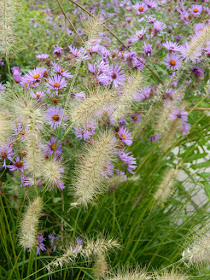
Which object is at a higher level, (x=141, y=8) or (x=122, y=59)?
(x=141, y=8)

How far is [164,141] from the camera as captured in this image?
1.38 m

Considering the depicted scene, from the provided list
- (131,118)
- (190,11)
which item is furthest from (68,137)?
(190,11)

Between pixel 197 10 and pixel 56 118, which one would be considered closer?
pixel 56 118

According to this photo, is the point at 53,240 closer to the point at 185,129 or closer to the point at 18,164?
the point at 18,164

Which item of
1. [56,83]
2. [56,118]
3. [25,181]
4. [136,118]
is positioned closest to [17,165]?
[25,181]

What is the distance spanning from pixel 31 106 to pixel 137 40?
113cm

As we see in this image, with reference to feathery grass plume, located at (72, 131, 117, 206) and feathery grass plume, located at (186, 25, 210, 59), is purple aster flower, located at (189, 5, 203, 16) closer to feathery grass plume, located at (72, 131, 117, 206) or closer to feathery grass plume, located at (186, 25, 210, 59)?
feathery grass plume, located at (186, 25, 210, 59)

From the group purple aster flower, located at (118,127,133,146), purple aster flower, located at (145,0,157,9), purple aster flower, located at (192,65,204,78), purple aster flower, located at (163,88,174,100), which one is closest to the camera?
purple aster flower, located at (118,127,133,146)

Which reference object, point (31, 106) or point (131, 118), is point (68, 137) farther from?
point (31, 106)

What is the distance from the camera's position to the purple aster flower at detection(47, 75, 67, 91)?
1.24 metres

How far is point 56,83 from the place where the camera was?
1258 millimetres

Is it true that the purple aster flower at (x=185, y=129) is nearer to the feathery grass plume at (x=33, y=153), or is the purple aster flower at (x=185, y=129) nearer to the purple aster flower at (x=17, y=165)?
the purple aster flower at (x=17, y=165)

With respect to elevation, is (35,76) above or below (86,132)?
above

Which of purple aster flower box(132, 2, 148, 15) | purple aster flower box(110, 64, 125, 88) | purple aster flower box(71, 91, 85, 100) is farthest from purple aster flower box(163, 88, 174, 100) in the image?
purple aster flower box(132, 2, 148, 15)
